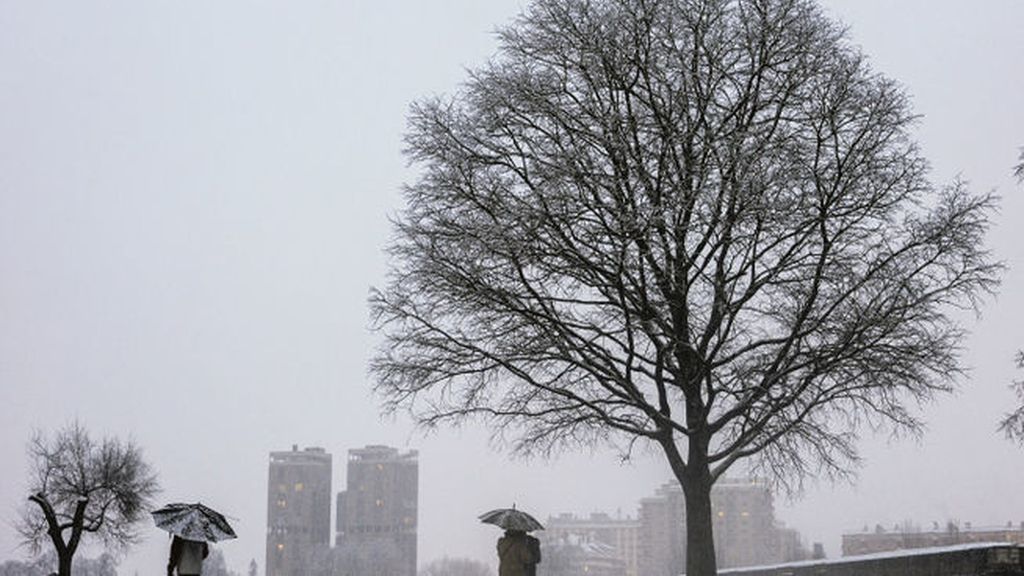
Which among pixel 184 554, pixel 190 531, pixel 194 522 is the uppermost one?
pixel 194 522

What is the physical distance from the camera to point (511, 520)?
21719mm

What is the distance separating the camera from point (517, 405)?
21078 millimetres

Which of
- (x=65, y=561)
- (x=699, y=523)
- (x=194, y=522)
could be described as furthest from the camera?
(x=65, y=561)

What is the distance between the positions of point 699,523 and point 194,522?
27.6ft

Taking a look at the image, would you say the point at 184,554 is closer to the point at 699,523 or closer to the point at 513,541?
the point at 513,541

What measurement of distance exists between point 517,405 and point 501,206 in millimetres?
3881

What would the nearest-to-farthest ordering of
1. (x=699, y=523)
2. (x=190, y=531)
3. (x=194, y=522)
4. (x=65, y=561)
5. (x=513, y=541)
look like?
Answer: 1. (x=190, y=531)
2. (x=194, y=522)
3. (x=699, y=523)
4. (x=513, y=541)
5. (x=65, y=561)

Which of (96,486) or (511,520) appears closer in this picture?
(511,520)

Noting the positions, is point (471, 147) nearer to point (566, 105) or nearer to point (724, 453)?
point (566, 105)

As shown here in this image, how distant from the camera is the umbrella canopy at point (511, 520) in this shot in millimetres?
21641

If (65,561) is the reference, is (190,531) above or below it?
above

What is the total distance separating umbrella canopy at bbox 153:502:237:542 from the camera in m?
17.7

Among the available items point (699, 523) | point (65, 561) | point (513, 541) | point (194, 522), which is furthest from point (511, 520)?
point (65, 561)

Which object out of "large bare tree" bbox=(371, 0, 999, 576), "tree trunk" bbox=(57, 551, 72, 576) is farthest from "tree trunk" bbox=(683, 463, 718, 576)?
"tree trunk" bbox=(57, 551, 72, 576)
